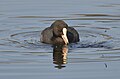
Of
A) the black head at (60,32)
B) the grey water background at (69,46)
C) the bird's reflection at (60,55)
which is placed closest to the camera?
the grey water background at (69,46)

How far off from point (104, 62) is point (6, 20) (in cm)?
538

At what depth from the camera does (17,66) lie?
38.7 feet

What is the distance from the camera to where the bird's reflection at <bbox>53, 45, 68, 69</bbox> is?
40.5ft

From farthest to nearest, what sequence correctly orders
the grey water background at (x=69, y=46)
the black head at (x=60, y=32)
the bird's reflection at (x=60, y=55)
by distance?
the black head at (x=60, y=32) → the bird's reflection at (x=60, y=55) → the grey water background at (x=69, y=46)

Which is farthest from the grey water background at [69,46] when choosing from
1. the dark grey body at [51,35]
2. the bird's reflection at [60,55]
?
the dark grey body at [51,35]

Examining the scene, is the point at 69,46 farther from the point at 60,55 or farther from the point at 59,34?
the point at 60,55

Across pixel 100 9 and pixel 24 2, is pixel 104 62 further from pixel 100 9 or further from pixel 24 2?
pixel 24 2

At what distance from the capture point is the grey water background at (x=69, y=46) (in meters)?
11.3

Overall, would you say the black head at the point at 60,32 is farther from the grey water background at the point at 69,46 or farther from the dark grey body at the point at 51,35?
the grey water background at the point at 69,46

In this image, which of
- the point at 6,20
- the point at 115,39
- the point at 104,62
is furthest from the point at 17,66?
the point at 6,20

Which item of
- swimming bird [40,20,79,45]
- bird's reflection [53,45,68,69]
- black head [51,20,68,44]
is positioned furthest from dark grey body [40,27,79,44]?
bird's reflection [53,45,68,69]

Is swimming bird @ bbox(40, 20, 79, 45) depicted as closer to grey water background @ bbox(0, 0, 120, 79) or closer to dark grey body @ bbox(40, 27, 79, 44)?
dark grey body @ bbox(40, 27, 79, 44)

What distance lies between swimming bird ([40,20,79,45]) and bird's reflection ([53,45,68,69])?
31 cm

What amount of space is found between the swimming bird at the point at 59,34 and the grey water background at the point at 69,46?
0.25 m
